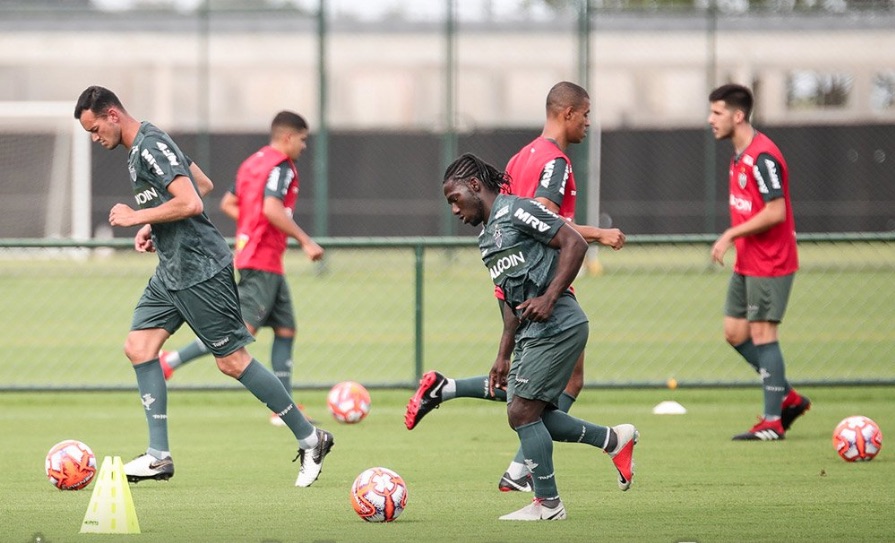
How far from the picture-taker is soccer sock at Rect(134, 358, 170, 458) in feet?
26.3

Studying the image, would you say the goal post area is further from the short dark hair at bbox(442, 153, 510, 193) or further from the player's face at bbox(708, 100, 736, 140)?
the short dark hair at bbox(442, 153, 510, 193)

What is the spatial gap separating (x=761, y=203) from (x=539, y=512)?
3678mm

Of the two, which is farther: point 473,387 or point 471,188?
point 473,387

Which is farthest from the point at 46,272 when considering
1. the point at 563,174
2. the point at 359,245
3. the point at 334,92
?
the point at 563,174

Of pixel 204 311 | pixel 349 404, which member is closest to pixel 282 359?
pixel 349 404

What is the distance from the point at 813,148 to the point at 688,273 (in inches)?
357

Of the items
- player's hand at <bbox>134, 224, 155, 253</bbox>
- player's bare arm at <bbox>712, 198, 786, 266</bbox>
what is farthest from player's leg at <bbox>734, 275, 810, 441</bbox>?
player's hand at <bbox>134, 224, 155, 253</bbox>

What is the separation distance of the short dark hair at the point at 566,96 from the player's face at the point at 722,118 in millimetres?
2208

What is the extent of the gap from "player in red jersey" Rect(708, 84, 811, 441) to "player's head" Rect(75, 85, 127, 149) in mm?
4029

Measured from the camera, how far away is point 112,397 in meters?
12.4

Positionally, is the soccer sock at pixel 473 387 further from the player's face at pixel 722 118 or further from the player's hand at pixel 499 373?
the player's face at pixel 722 118

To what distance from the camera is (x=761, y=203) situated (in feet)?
32.3

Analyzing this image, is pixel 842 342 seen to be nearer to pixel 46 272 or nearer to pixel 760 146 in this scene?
pixel 760 146

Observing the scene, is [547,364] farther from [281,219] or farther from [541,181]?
[281,219]
